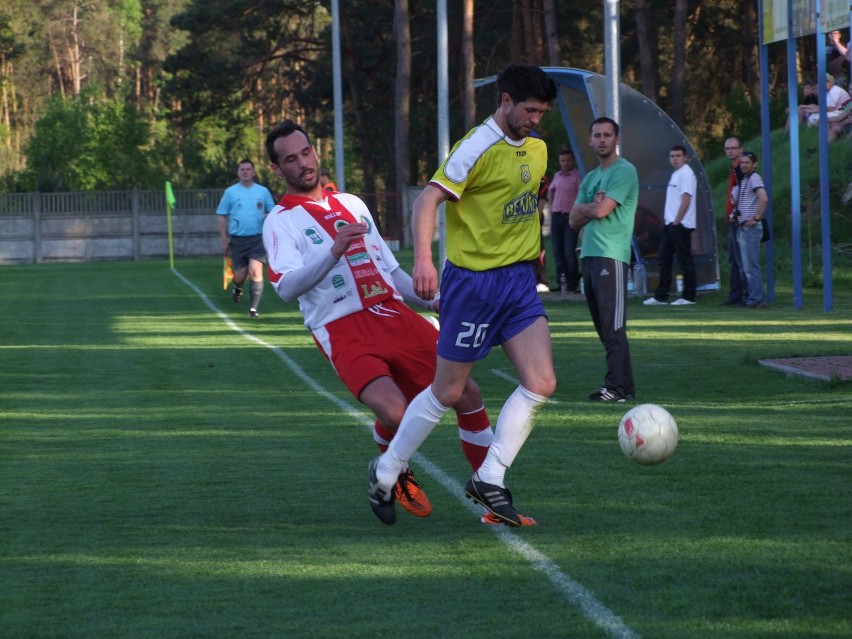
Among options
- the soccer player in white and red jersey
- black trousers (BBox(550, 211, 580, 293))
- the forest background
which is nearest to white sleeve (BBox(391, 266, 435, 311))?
the soccer player in white and red jersey

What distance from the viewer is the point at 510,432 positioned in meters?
6.45

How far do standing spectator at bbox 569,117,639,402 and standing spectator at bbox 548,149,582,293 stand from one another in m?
10.3

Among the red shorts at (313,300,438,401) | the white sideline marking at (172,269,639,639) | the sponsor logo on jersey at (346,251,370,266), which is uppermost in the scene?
the sponsor logo on jersey at (346,251,370,266)

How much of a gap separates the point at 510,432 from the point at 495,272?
72 cm

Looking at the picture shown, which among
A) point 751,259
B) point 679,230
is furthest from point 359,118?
point 751,259

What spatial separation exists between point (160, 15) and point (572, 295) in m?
71.6

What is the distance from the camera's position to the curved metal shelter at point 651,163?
21672mm

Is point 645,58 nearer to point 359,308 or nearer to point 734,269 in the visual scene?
point 734,269

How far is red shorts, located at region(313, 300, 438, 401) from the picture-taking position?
670 cm

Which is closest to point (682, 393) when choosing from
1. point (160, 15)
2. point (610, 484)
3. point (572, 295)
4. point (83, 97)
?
point (610, 484)

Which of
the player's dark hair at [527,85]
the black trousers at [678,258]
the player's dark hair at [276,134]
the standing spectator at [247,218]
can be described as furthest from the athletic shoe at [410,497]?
the black trousers at [678,258]

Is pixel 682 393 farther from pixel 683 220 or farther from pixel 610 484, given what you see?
pixel 683 220

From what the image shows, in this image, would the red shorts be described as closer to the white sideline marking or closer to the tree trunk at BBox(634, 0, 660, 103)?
the white sideline marking

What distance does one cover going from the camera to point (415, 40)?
53406mm
